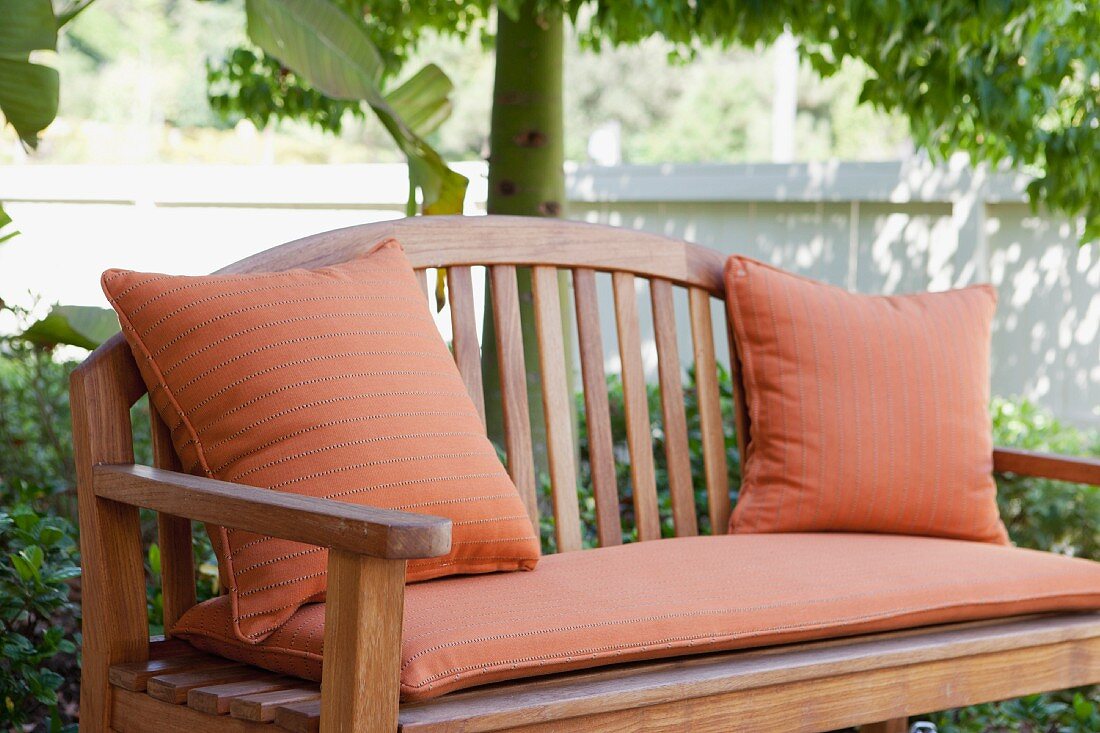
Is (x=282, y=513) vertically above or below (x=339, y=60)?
below

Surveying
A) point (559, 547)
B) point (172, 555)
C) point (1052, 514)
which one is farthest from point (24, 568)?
point (1052, 514)

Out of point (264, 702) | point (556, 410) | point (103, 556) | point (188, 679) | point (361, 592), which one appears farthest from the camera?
point (556, 410)

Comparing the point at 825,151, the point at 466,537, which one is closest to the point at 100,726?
the point at 466,537

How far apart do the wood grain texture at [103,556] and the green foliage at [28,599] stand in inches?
10.7

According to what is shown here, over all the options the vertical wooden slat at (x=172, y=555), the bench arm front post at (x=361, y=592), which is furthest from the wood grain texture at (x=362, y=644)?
the vertical wooden slat at (x=172, y=555)

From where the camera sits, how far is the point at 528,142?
11.4ft

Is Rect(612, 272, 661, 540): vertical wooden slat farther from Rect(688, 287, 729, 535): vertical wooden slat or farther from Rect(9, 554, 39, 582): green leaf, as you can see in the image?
Rect(9, 554, 39, 582): green leaf

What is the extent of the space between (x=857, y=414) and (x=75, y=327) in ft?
5.26

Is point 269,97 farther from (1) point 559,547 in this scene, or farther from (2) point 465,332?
(1) point 559,547

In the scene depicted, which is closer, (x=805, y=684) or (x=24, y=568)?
(x=805, y=684)

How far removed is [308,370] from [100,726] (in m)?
0.61

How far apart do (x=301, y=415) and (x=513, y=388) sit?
673 mm

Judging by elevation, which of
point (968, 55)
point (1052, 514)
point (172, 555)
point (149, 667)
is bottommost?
point (1052, 514)

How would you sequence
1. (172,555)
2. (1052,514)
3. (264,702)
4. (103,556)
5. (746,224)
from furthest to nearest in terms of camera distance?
1. (746,224)
2. (1052,514)
3. (172,555)
4. (103,556)
5. (264,702)
